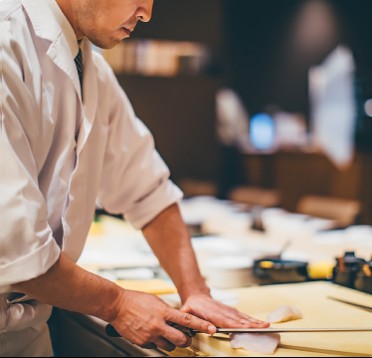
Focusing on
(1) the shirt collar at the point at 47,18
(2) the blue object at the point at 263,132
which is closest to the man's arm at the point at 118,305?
(1) the shirt collar at the point at 47,18

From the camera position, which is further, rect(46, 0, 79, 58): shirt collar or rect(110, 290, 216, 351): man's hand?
rect(46, 0, 79, 58): shirt collar

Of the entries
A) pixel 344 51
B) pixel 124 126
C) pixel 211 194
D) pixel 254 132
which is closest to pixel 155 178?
pixel 124 126

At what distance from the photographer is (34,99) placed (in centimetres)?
127

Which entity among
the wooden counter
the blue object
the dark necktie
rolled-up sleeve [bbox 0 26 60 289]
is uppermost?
the dark necktie

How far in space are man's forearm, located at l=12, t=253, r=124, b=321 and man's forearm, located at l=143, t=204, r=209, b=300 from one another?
1.13 feet

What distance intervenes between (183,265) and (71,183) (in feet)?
1.30

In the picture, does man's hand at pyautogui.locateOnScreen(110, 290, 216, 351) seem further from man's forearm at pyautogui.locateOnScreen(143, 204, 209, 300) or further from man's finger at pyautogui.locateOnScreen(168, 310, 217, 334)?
man's forearm at pyautogui.locateOnScreen(143, 204, 209, 300)

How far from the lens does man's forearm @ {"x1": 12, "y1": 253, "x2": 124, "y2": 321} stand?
3.78 ft

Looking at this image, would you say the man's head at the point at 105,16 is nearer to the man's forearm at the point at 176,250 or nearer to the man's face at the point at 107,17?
the man's face at the point at 107,17

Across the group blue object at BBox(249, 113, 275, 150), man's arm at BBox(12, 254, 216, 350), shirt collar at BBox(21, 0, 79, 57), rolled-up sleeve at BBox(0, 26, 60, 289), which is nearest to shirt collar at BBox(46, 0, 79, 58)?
shirt collar at BBox(21, 0, 79, 57)

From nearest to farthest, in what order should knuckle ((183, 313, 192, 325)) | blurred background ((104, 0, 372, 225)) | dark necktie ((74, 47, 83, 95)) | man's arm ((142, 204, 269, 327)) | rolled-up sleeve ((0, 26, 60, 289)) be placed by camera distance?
rolled-up sleeve ((0, 26, 60, 289)), knuckle ((183, 313, 192, 325)), man's arm ((142, 204, 269, 327)), dark necktie ((74, 47, 83, 95)), blurred background ((104, 0, 372, 225))

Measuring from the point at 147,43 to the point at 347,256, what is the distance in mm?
4445

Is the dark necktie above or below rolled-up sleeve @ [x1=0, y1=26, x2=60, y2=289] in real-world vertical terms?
above

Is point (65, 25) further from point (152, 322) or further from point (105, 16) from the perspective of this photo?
point (152, 322)
